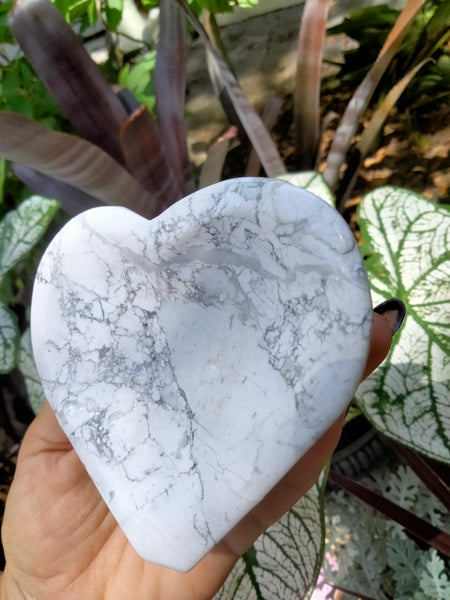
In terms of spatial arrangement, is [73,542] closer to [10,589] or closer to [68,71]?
[10,589]

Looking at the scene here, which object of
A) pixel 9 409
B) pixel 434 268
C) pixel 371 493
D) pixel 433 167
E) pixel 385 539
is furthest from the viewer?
pixel 433 167

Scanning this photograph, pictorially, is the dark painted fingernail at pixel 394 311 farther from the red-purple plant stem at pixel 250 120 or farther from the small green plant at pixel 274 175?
the red-purple plant stem at pixel 250 120

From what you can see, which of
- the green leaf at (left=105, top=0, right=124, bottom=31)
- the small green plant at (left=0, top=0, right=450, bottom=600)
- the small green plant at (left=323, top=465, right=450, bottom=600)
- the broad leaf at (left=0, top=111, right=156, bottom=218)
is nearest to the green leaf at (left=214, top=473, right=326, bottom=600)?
the small green plant at (left=0, top=0, right=450, bottom=600)

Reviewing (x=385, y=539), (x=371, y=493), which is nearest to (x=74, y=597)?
Result: (x=371, y=493)

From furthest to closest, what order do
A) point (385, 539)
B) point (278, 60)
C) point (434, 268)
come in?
point (278, 60) → point (385, 539) → point (434, 268)

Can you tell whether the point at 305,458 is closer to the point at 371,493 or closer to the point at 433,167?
the point at 371,493

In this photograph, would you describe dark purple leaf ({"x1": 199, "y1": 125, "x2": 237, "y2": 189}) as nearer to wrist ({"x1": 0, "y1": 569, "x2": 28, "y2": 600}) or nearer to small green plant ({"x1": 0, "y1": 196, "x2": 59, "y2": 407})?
small green plant ({"x1": 0, "y1": 196, "x2": 59, "y2": 407})
